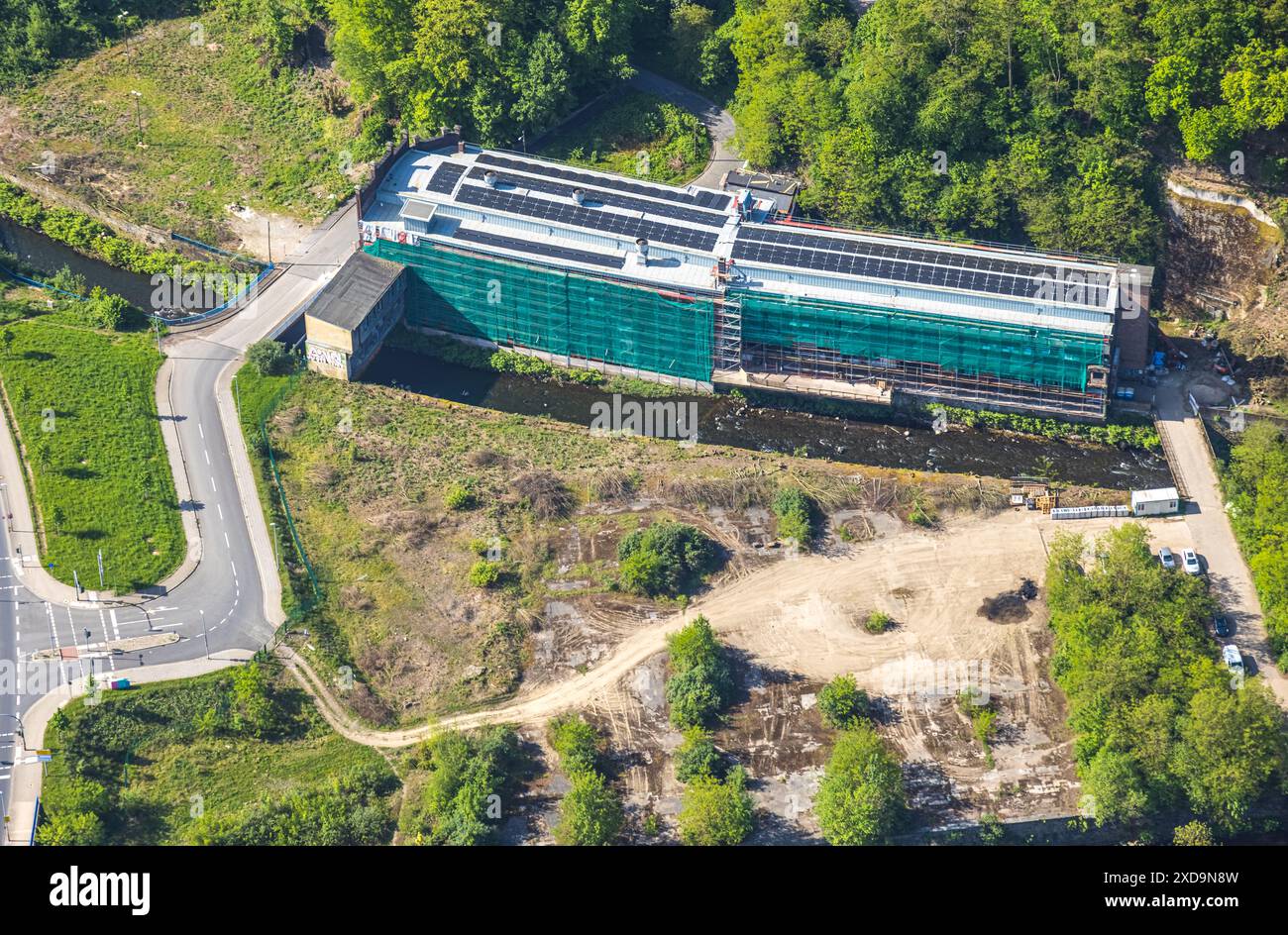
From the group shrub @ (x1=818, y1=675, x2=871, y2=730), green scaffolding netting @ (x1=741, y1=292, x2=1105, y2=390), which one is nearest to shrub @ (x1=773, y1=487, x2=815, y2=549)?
green scaffolding netting @ (x1=741, y1=292, x2=1105, y2=390)

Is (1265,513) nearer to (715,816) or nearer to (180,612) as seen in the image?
(715,816)

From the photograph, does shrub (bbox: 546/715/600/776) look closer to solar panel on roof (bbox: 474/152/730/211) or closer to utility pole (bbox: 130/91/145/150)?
solar panel on roof (bbox: 474/152/730/211)

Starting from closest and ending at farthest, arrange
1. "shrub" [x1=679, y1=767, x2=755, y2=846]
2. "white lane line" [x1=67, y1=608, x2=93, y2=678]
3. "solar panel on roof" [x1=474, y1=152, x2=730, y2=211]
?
"shrub" [x1=679, y1=767, x2=755, y2=846] → "white lane line" [x1=67, y1=608, x2=93, y2=678] → "solar panel on roof" [x1=474, y1=152, x2=730, y2=211]

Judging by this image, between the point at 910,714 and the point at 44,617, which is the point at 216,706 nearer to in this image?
the point at 44,617

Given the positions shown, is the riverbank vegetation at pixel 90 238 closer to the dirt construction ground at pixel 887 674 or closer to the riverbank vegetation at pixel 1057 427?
the dirt construction ground at pixel 887 674

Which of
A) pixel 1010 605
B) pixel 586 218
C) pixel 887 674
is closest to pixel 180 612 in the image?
pixel 586 218

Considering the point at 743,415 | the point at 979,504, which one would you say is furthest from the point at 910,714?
the point at 743,415

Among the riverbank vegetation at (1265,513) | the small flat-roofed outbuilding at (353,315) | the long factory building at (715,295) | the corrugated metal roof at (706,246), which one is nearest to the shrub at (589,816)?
the long factory building at (715,295)
